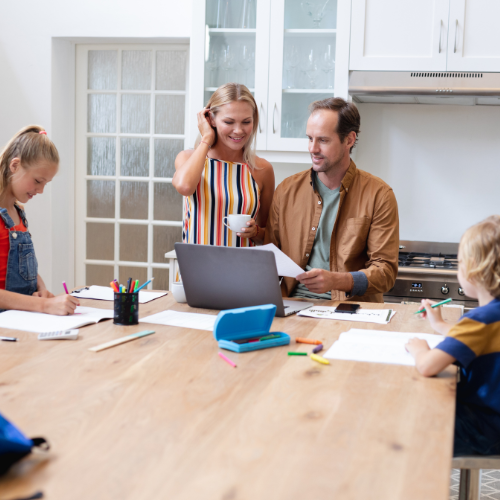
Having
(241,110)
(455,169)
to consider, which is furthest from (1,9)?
(455,169)

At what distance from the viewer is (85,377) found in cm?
112

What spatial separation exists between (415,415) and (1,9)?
11.6 feet

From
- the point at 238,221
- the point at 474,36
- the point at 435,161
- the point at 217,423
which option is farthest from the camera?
the point at 435,161

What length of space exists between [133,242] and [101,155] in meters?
0.60

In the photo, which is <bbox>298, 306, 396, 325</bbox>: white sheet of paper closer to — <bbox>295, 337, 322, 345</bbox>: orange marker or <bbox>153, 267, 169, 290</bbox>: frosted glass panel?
<bbox>295, 337, 322, 345</bbox>: orange marker

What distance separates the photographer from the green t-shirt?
2.14 meters

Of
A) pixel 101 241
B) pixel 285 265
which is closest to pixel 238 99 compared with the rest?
pixel 285 265

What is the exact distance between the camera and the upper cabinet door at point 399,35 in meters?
2.93

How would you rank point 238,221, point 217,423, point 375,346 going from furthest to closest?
1. point 238,221
2. point 375,346
3. point 217,423

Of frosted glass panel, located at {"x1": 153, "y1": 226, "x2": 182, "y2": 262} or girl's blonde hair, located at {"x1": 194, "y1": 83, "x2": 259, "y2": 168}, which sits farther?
frosted glass panel, located at {"x1": 153, "y1": 226, "x2": 182, "y2": 262}

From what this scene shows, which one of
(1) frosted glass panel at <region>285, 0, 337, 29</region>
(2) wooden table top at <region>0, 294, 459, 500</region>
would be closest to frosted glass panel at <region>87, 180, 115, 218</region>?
(1) frosted glass panel at <region>285, 0, 337, 29</region>

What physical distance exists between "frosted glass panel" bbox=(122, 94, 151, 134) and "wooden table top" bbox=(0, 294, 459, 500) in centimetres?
250

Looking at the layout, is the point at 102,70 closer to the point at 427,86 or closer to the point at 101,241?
the point at 101,241

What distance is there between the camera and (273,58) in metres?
3.12
